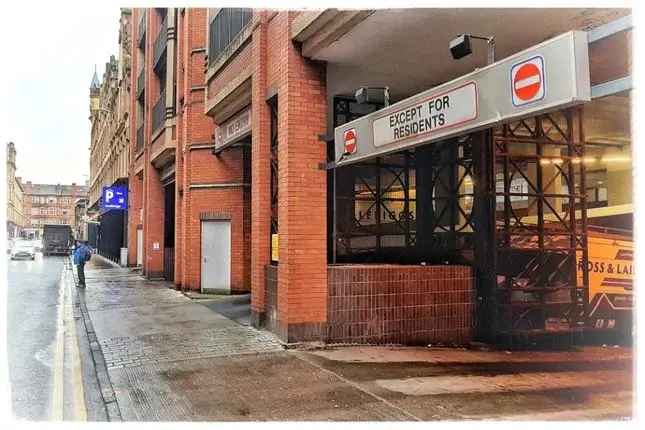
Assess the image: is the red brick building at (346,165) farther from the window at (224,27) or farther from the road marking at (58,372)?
the road marking at (58,372)

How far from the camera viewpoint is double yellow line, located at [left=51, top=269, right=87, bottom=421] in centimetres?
517

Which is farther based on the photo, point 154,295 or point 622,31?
point 154,295

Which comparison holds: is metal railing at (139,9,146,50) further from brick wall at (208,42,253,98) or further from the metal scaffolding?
the metal scaffolding

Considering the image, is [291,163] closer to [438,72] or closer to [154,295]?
[438,72]

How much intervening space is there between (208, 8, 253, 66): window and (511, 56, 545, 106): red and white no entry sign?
6584 millimetres

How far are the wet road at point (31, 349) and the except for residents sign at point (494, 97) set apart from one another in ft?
14.9

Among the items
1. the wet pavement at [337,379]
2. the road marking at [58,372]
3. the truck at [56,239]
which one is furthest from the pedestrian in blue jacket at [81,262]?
the truck at [56,239]

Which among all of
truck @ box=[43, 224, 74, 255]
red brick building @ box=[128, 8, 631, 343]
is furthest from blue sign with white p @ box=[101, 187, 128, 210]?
truck @ box=[43, 224, 74, 255]

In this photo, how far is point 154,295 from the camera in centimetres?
1447

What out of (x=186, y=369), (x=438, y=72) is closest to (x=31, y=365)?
(x=186, y=369)

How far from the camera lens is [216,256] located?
14594 millimetres

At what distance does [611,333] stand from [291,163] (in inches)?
291

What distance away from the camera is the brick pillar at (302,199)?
784 cm

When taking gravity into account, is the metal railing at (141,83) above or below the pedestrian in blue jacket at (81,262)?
above
